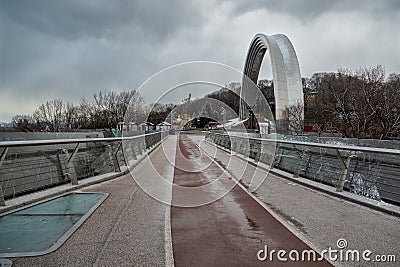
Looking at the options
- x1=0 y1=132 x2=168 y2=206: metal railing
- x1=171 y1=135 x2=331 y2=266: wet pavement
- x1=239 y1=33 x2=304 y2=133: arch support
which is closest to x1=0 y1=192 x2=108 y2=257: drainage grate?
x1=0 y1=132 x2=168 y2=206: metal railing

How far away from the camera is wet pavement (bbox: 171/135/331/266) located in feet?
13.1

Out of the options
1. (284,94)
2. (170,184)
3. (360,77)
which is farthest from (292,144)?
(284,94)

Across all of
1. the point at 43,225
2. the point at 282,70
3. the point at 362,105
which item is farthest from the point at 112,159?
the point at 282,70

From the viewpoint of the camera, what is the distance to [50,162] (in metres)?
8.07

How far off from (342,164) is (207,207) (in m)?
3.47

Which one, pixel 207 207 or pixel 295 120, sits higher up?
pixel 295 120

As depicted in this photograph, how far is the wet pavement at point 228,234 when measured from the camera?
3986 millimetres

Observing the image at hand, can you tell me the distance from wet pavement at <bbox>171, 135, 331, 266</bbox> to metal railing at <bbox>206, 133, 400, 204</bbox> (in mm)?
2511

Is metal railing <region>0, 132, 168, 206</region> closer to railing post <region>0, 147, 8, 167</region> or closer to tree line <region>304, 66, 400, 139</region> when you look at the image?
railing post <region>0, 147, 8, 167</region>

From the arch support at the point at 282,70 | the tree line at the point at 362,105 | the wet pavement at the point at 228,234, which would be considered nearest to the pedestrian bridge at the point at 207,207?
the wet pavement at the point at 228,234

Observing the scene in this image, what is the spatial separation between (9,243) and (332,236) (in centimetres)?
448

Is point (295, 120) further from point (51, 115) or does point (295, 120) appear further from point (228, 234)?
point (51, 115)

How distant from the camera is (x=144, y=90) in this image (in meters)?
9.48

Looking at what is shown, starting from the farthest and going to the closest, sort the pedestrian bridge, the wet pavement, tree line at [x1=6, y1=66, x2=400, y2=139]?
tree line at [x1=6, y1=66, x2=400, y2=139]
the pedestrian bridge
the wet pavement
